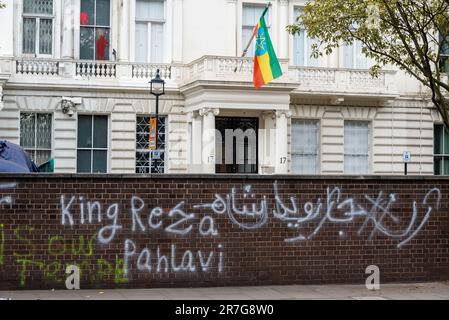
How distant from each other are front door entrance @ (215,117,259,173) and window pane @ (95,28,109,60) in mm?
5449

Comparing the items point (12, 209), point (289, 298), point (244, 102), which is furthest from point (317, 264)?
point (244, 102)

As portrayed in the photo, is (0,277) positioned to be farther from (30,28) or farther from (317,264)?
(30,28)

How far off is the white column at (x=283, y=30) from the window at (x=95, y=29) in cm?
746

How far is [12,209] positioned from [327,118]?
72.5 ft

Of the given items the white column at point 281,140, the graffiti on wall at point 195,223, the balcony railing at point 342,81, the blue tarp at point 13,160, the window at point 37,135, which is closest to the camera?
the graffiti on wall at point 195,223

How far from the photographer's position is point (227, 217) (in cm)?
1514

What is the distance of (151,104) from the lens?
3247 cm

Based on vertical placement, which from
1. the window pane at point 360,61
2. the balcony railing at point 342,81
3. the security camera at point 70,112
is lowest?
the security camera at point 70,112

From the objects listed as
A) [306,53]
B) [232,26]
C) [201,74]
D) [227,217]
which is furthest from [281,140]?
[227,217]

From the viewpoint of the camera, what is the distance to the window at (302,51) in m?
34.6

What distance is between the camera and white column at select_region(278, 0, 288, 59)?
34.0m

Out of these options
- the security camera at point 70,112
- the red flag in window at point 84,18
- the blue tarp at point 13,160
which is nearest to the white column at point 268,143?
the security camera at point 70,112

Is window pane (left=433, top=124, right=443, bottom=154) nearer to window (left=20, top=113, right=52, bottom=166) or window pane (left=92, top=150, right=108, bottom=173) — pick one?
window pane (left=92, top=150, right=108, bottom=173)

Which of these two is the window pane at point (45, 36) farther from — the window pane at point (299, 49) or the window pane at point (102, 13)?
the window pane at point (299, 49)
